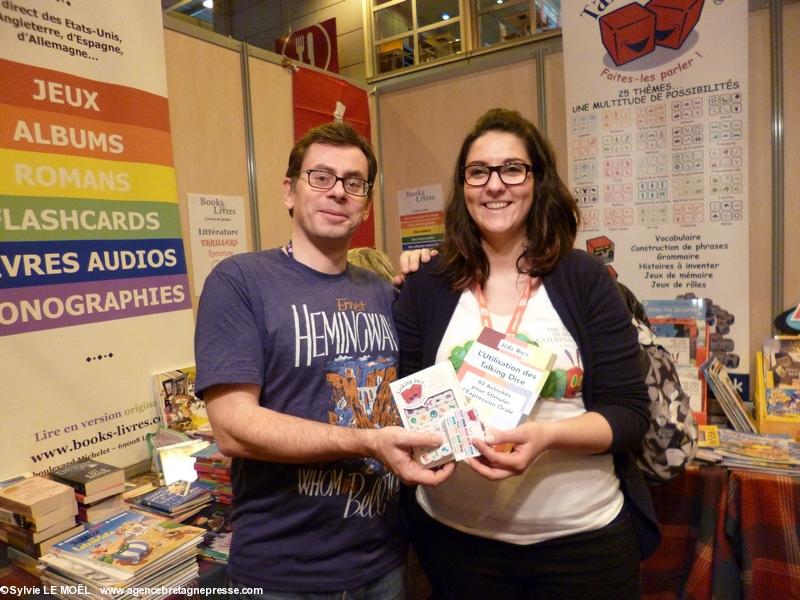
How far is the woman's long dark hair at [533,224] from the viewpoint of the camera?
1.26m

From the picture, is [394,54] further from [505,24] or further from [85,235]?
[85,235]

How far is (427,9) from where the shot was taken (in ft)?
15.0

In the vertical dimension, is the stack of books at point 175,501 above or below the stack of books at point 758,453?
above

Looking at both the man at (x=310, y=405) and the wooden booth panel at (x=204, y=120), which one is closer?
the man at (x=310, y=405)

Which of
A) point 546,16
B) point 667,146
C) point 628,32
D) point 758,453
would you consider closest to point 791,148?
point 667,146

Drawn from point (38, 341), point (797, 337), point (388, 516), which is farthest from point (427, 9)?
point (388, 516)

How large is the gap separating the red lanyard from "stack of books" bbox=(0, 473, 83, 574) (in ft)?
4.26

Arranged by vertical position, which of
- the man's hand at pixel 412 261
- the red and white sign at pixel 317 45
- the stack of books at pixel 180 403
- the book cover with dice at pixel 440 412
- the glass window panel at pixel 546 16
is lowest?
the stack of books at pixel 180 403

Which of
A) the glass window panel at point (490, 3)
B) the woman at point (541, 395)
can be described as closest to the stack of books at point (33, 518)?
the woman at point (541, 395)

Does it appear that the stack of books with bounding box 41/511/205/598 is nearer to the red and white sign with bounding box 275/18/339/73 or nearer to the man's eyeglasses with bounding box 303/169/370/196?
the man's eyeglasses with bounding box 303/169/370/196

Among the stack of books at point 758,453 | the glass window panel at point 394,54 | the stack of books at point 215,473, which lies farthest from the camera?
the glass window panel at point 394,54

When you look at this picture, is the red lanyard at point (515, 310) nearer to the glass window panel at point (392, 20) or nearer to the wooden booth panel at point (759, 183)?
the wooden booth panel at point (759, 183)

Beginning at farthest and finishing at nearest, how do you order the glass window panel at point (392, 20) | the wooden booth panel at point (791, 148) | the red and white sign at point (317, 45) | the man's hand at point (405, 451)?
1. the glass window panel at point (392, 20)
2. the red and white sign at point (317, 45)
3. the wooden booth panel at point (791, 148)
4. the man's hand at point (405, 451)

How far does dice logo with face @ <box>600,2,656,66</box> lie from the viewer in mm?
2391
